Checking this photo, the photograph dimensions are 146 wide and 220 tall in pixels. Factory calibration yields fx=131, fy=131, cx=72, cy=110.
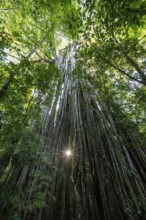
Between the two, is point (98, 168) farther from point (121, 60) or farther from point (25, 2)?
point (25, 2)

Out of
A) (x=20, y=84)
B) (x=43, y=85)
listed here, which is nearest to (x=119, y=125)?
(x=43, y=85)

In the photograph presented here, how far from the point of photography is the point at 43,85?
10.4ft

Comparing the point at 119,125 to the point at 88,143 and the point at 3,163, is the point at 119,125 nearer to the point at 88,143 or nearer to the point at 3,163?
the point at 88,143

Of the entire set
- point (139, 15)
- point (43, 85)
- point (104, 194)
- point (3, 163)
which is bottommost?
point (104, 194)

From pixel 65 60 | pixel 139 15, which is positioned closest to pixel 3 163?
pixel 139 15

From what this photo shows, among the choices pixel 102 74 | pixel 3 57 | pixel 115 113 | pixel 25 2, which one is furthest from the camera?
pixel 25 2

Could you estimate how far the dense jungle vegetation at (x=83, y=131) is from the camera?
2.02 metres

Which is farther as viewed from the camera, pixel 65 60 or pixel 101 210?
pixel 65 60

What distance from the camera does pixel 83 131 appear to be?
359 cm

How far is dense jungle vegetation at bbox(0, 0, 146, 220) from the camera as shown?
2023 millimetres

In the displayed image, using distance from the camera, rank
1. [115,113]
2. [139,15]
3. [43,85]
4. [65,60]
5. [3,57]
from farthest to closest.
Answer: [65,60] → [115,113] → [43,85] → [3,57] → [139,15]

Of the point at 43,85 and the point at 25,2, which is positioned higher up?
the point at 25,2

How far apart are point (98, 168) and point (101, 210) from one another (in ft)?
2.38

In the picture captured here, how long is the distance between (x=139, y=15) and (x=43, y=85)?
2.25 m
